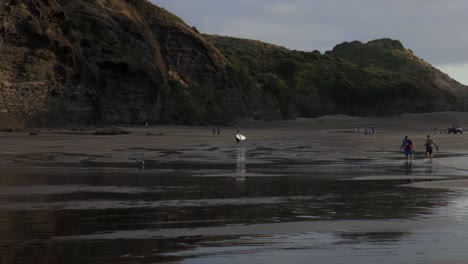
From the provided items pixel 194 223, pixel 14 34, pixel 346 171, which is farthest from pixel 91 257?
pixel 14 34

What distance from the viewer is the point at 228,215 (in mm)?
13516

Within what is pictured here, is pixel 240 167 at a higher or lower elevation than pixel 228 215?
lower

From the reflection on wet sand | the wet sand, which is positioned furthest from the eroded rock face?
the wet sand

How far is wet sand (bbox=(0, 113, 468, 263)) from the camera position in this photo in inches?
386

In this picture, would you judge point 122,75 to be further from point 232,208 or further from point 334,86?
point 334,86

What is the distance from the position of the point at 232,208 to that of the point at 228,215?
43.5 inches

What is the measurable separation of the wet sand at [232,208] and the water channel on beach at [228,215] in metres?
0.03

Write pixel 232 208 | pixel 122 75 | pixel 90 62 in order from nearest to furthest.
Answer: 1. pixel 232 208
2. pixel 90 62
3. pixel 122 75

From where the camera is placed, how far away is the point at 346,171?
25156 millimetres

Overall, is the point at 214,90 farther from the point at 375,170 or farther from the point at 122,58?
the point at 375,170

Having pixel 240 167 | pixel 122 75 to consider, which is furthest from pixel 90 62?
pixel 240 167

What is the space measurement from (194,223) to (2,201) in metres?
5.34

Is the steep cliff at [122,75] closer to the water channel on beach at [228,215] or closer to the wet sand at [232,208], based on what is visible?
the wet sand at [232,208]

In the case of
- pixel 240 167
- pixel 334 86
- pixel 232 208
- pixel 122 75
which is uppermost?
pixel 334 86
